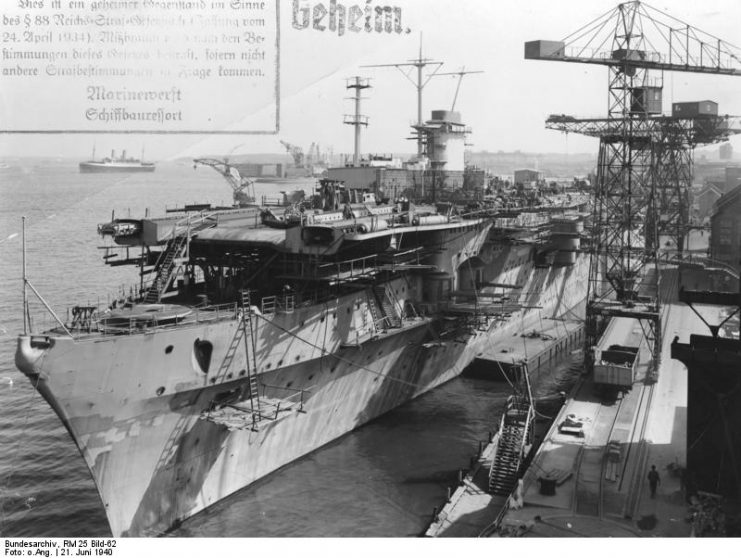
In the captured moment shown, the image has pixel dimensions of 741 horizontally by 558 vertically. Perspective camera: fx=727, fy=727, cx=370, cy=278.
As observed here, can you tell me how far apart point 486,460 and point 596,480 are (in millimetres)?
3722

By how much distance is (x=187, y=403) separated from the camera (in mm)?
18906

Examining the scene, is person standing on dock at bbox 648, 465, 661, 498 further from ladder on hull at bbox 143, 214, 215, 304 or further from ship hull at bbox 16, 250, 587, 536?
ladder on hull at bbox 143, 214, 215, 304

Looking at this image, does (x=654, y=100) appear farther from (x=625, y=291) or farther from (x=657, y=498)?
(x=657, y=498)

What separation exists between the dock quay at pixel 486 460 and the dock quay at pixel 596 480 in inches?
1.4

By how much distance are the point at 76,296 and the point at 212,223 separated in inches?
704

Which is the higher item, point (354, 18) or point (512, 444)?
point (354, 18)

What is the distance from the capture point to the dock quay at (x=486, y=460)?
18.8m

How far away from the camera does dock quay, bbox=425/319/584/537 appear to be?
61.8ft

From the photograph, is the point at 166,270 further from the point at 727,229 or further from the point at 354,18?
the point at 727,229

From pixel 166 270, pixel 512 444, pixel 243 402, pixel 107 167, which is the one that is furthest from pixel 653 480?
pixel 107 167

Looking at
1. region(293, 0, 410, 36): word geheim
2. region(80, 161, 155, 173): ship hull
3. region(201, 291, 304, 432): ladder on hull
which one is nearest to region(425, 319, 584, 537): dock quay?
region(201, 291, 304, 432): ladder on hull

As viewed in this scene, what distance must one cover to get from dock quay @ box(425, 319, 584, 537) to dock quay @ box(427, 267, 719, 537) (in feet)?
0.11

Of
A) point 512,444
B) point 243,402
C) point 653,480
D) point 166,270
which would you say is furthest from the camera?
point 512,444

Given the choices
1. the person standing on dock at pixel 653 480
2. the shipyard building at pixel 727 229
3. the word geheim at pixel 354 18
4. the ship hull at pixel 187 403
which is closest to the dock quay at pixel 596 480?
the person standing on dock at pixel 653 480
